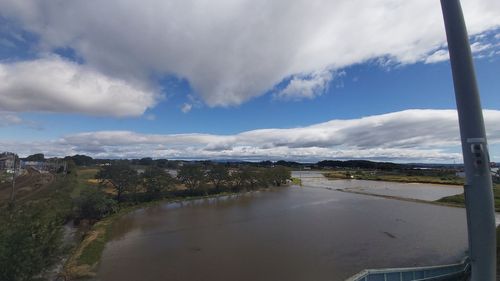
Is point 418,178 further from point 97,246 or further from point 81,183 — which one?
point 97,246

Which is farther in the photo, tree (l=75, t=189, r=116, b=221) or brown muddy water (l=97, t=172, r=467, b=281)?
tree (l=75, t=189, r=116, b=221)

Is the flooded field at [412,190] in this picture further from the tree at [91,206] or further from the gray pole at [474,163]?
the gray pole at [474,163]

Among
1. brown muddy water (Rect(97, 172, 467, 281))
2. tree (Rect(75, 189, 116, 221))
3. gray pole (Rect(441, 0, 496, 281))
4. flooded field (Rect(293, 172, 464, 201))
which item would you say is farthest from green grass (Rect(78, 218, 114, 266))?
flooded field (Rect(293, 172, 464, 201))

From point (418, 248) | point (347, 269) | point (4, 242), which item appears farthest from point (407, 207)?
point (4, 242)

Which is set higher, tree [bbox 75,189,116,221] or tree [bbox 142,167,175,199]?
tree [bbox 142,167,175,199]

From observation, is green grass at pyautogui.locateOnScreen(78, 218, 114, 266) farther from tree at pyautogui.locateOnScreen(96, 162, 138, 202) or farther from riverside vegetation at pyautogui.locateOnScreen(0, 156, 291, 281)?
tree at pyautogui.locateOnScreen(96, 162, 138, 202)

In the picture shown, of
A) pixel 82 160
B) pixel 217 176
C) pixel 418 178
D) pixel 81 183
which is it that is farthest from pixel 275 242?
pixel 82 160

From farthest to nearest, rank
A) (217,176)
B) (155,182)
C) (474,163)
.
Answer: (217,176) < (155,182) < (474,163)
